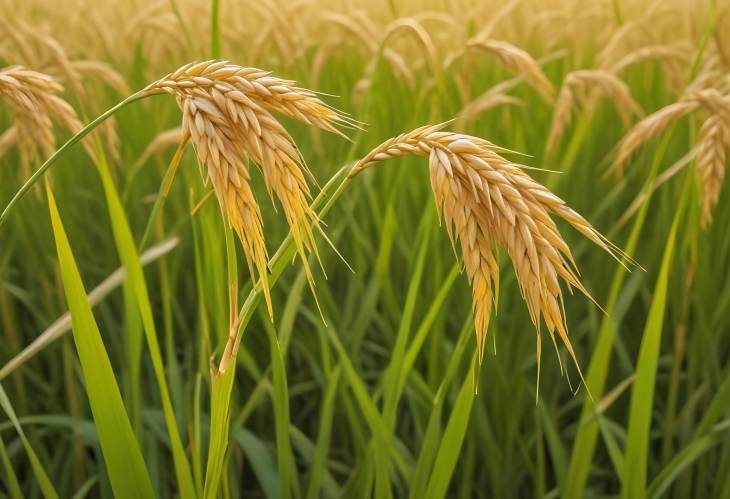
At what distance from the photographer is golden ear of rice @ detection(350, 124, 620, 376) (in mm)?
561

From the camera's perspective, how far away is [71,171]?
6.90 ft

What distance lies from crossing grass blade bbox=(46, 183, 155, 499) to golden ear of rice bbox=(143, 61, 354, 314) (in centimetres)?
28

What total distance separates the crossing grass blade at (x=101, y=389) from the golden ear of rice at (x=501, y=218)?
38 cm

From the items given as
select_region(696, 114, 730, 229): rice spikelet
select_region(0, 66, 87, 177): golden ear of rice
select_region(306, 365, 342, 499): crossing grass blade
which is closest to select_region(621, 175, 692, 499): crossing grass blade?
select_region(696, 114, 730, 229): rice spikelet

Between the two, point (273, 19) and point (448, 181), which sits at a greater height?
point (273, 19)

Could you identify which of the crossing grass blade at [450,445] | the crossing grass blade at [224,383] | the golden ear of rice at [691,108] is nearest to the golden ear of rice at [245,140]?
the crossing grass blade at [224,383]

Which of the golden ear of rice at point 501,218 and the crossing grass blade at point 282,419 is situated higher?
the golden ear of rice at point 501,218

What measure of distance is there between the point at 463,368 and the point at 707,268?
513 millimetres

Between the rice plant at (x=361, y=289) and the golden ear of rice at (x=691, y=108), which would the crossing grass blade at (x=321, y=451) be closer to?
the rice plant at (x=361, y=289)

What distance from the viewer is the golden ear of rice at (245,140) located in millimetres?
553

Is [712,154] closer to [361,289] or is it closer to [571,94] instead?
[571,94]

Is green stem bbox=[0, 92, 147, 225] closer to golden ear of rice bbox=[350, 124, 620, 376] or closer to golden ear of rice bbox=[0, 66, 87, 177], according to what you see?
golden ear of rice bbox=[0, 66, 87, 177]

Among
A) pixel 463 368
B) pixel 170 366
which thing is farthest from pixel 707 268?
pixel 170 366

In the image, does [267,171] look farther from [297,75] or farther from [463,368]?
[297,75]
